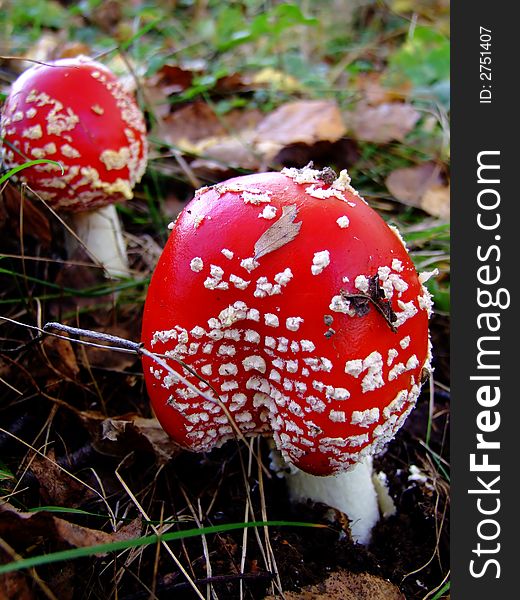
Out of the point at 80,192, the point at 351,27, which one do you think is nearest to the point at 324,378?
the point at 80,192

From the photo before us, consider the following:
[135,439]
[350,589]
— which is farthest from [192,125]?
[350,589]

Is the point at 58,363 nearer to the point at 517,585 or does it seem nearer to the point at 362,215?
the point at 362,215

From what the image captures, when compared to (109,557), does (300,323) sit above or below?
above

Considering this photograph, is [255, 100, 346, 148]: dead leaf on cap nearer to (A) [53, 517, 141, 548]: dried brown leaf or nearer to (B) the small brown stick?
(B) the small brown stick

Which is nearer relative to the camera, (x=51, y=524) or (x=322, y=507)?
(x=51, y=524)

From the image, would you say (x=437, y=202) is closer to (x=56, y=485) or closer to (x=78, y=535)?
(x=56, y=485)

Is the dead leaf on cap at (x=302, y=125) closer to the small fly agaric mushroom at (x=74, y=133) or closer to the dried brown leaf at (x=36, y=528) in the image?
the small fly agaric mushroom at (x=74, y=133)

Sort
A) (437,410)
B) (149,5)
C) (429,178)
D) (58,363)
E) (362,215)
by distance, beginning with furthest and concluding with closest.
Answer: (149,5)
(429,178)
(437,410)
(58,363)
(362,215)
